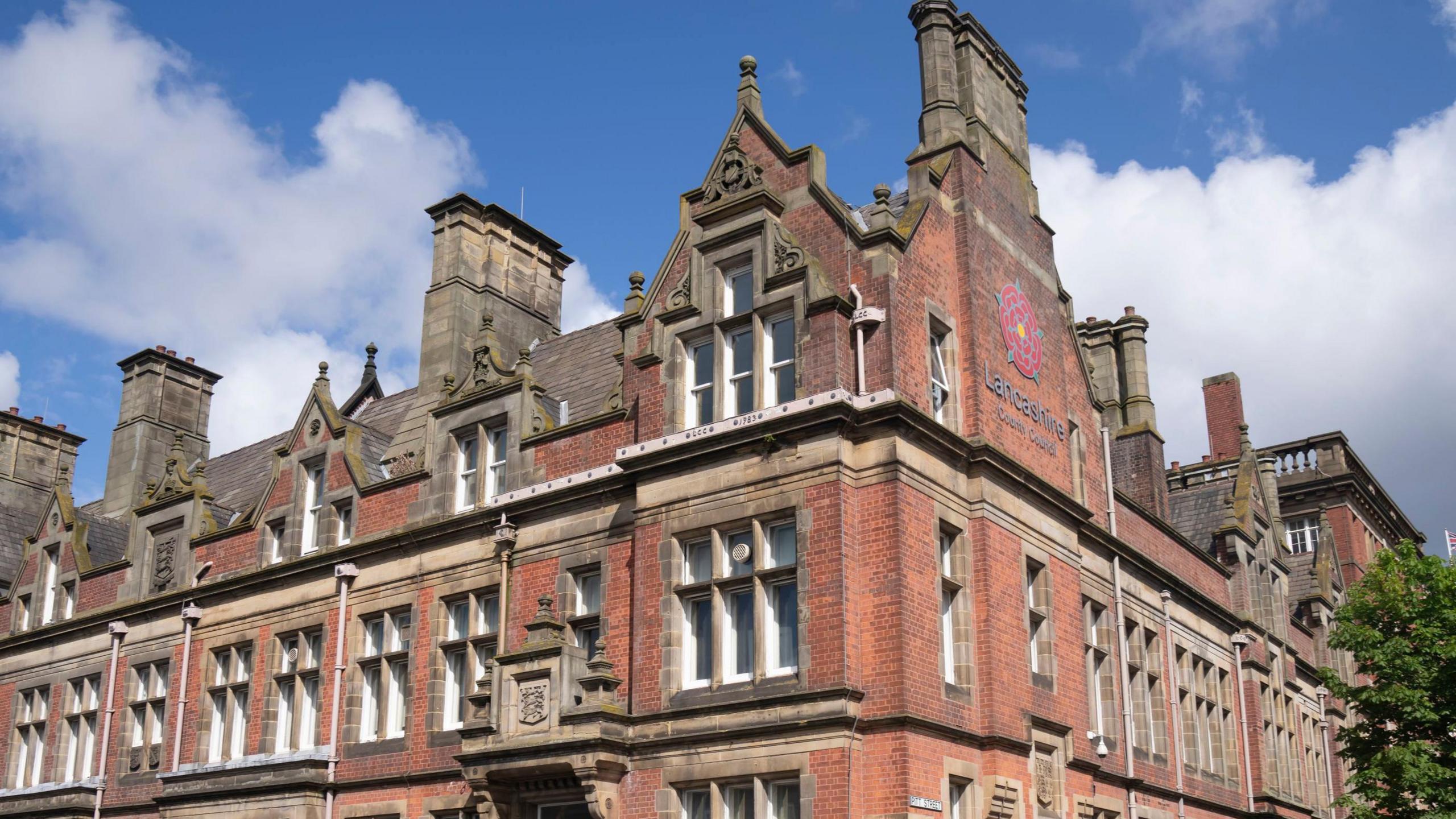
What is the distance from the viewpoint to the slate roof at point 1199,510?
3359 cm

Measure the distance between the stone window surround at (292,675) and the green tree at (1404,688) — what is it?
788 inches

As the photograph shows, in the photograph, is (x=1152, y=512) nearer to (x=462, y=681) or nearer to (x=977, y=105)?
(x=977, y=105)

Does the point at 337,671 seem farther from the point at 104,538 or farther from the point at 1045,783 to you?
the point at 1045,783

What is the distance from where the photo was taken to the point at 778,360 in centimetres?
2117

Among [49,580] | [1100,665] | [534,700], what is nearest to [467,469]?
[534,700]

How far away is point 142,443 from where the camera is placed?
3862 cm

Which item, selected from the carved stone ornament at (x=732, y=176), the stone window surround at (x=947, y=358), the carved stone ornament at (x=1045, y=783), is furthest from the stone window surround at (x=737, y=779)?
the carved stone ornament at (x=732, y=176)

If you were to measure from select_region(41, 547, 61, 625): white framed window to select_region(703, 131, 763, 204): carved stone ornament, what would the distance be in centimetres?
2141

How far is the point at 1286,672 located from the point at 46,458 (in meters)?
35.8

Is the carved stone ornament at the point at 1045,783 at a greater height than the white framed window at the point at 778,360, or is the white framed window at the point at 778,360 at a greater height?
the white framed window at the point at 778,360

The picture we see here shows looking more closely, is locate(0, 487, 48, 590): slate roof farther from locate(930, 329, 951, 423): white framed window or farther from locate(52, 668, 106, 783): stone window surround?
locate(930, 329, 951, 423): white framed window

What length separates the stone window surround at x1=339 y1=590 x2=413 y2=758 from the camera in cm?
2542

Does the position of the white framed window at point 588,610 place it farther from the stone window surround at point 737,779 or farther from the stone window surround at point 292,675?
the stone window surround at point 292,675

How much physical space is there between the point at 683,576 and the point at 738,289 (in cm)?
462
